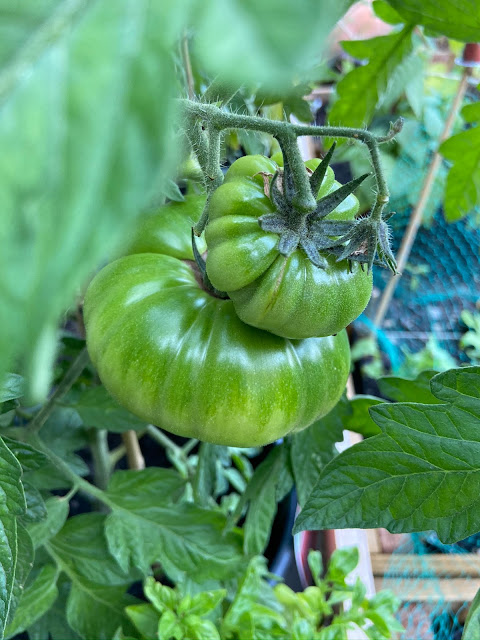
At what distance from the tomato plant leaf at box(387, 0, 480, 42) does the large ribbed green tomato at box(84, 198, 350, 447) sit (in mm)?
314

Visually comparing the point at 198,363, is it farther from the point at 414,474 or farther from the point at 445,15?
the point at 445,15

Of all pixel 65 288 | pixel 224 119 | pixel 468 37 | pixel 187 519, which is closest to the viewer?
pixel 65 288

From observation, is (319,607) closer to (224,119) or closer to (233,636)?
(233,636)

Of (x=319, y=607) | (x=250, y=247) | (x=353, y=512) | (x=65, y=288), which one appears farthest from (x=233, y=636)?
(x=65, y=288)

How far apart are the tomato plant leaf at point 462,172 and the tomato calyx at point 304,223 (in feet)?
1.13

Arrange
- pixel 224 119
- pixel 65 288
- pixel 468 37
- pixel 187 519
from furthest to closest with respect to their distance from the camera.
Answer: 1. pixel 187 519
2. pixel 468 37
3. pixel 224 119
4. pixel 65 288

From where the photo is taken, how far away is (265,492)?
24.6 inches

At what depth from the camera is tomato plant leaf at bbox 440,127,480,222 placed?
0.64 metres

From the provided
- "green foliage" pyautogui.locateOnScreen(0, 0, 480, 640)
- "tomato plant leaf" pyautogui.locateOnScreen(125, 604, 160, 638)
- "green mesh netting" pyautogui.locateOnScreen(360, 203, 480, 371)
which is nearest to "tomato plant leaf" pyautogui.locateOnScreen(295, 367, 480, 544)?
"green foliage" pyautogui.locateOnScreen(0, 0, 480, 640)

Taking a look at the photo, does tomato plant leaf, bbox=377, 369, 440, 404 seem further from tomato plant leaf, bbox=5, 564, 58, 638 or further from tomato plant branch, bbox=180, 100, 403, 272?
tomato plant leaf, bbox=5, 564, 58, 638

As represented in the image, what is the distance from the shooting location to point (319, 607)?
720 millimetres

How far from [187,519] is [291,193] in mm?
435

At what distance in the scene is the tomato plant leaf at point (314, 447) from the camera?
586mm

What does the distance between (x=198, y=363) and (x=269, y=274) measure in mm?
98
